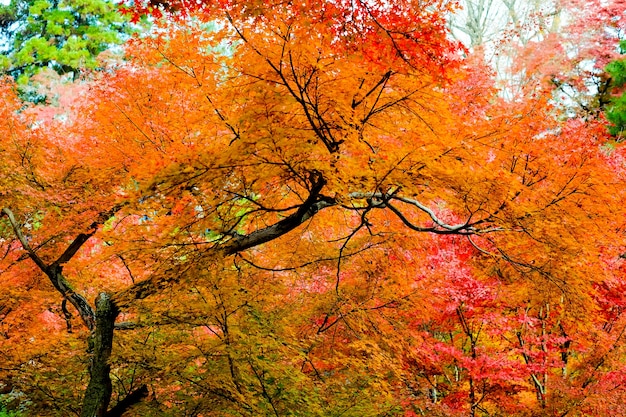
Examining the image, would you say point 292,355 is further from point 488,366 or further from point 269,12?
point 269,12

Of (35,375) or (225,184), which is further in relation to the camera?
(35,375)

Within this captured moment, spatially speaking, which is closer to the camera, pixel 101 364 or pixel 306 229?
pixel 101 364

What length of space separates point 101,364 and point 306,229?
2902 mm

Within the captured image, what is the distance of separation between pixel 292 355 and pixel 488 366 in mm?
2974

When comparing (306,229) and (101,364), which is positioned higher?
(306,229)

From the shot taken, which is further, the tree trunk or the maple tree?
the tree trunk

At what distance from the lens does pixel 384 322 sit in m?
6.92

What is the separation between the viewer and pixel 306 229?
6445mm

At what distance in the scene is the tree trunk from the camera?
5.09m

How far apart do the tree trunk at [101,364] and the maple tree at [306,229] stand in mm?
21

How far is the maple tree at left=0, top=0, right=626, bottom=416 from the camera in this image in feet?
13.0

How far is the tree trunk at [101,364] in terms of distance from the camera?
16.7 feet

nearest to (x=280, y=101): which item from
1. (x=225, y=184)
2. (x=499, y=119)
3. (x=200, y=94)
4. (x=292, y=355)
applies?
(x=225, y=184)

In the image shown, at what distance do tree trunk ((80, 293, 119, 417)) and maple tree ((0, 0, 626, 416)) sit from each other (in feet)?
0.07
